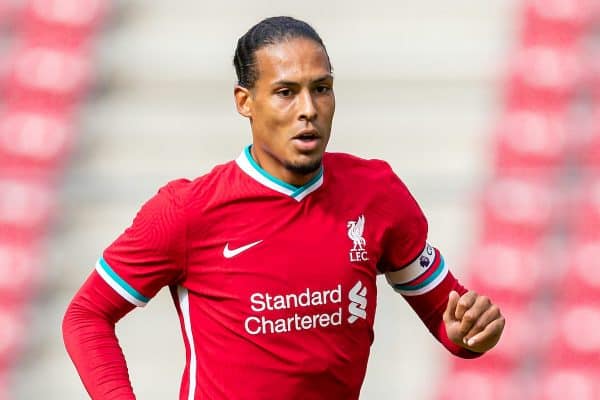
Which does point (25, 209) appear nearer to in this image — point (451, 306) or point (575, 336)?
point (575, 336)

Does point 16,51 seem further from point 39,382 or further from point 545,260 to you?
point 545,260

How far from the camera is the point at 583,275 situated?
22.7ft

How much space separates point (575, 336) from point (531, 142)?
1228 mm

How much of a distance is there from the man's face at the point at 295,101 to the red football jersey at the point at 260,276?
0.10 metres

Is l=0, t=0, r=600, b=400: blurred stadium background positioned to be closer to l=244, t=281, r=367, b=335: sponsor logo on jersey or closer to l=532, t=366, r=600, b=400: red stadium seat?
l=532, t=366, r=600, b=400: red stadium seat

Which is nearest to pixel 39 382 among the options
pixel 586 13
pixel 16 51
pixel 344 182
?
pixel 16 51

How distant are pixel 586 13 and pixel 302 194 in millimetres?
5424

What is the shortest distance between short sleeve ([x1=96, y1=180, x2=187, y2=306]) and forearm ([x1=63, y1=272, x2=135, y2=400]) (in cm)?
3

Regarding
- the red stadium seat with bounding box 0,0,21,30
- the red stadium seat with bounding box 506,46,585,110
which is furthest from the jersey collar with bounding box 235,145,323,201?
the red stadium seat with bounding box 0,0,21,30

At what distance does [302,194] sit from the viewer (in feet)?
9.25

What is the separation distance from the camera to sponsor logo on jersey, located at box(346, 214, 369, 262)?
2795 millimetres

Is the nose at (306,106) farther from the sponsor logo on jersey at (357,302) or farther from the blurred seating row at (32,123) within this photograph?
the blurred seating row at (32,123)

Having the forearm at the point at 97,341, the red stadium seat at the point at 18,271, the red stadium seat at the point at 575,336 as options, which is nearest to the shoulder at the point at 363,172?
the forearm at the point at 97,341

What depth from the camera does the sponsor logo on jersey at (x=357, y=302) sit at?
2781 mm
